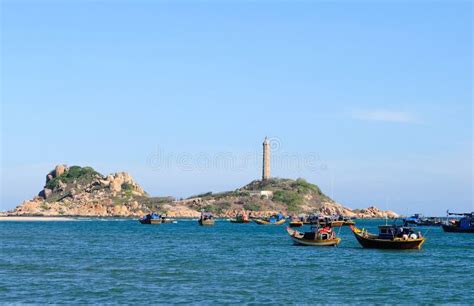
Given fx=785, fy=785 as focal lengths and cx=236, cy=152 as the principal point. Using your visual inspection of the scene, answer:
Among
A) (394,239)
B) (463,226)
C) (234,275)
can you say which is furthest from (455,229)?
(234,275)

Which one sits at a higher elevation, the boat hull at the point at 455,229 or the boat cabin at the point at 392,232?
the boat hull at the point at 455,229

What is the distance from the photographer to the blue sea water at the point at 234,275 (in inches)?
1785

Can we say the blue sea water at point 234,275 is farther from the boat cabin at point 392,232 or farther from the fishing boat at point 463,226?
the fishing boat at point 463,226

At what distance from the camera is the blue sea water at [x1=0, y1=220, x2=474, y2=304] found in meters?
45.3

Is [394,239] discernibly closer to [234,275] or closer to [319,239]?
[319,239]

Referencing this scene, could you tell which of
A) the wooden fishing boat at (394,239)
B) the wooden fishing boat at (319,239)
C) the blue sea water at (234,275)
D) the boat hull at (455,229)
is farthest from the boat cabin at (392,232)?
the boat hull at (455,229)

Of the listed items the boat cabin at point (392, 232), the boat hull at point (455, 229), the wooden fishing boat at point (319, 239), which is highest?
the boat hull at point (455, 229)

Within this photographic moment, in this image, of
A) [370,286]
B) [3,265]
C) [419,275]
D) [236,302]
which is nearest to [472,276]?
[419,275]

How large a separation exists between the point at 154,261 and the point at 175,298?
24347 mm

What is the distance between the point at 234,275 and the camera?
5691 centimetres

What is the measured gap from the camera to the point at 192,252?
81.4 m

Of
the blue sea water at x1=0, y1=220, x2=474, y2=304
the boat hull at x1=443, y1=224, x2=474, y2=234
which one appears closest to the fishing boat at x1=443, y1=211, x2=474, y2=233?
the boat hull at x1=443, y1=224, x2=474, y2=234

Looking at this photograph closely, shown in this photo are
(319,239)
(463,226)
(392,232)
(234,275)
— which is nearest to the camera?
(234,275)

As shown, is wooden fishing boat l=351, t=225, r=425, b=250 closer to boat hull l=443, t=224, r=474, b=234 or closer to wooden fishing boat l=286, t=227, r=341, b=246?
wooden fishing boat l=286, t=227, r=341, b=246
